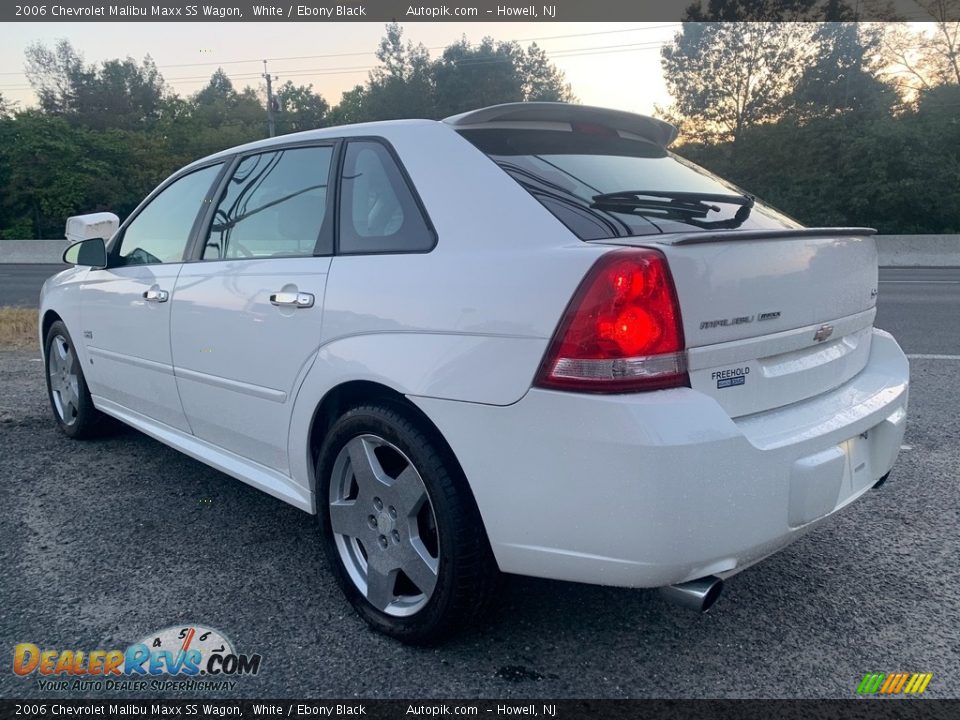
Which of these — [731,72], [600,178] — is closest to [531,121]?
[600,178]

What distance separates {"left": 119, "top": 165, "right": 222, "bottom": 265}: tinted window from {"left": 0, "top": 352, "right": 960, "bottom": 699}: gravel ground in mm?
1191

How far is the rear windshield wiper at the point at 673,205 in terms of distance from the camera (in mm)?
2201

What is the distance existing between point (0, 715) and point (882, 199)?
104 ft

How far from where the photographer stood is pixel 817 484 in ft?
6.63

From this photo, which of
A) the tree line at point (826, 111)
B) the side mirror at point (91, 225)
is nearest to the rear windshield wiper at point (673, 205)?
the side mirror at point (91, 225)

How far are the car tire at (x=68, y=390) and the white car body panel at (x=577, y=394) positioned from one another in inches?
85.0

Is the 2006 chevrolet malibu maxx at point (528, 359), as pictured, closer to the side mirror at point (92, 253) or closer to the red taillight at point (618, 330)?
the red taillight at point (618, 330)

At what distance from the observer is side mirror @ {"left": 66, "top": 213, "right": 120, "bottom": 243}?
5141 mm

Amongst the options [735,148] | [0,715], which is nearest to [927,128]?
[735,148]

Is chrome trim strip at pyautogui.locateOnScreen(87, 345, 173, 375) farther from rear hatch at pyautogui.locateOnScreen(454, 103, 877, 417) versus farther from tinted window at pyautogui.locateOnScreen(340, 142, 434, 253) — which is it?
rear hatch at pyautogui.locateOnScreen(454, 103, 877, 417)

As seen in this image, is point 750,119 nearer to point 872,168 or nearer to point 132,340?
point 872,168

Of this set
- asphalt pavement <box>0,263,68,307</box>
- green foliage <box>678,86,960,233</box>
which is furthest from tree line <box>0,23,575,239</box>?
green foliage <box>678,86,960,233</box>

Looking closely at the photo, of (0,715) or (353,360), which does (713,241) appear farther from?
(0,715)

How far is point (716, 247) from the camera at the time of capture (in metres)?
1.96
